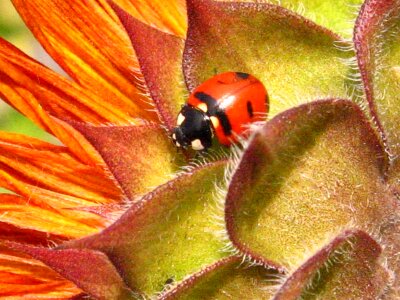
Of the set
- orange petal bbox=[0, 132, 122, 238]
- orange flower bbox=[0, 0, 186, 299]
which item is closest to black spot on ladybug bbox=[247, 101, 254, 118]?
orange flower bbox=[0, 0, 186, 299]

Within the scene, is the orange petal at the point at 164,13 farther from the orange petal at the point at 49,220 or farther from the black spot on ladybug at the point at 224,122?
the orange petal at the point at 49,220

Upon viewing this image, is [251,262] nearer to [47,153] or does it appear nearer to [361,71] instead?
[361,71]

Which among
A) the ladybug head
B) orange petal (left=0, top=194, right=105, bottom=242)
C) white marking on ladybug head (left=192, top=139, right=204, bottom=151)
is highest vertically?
the ladybug head

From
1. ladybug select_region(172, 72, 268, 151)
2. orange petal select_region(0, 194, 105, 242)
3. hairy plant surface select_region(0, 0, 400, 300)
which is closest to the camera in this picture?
hairy plant surface select_region(0, 0, 400, 300)

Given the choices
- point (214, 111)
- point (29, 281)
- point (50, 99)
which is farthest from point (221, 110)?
point (29, 281)

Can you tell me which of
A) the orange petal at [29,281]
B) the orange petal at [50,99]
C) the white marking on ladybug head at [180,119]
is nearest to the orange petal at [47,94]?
the orange petal at [50,99]

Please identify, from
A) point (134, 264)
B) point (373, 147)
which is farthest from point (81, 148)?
point (373, 147)

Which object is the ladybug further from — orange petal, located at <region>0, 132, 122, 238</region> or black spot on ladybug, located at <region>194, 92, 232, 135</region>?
orange petal, located at <region>0, 132, 122, 238</region>
